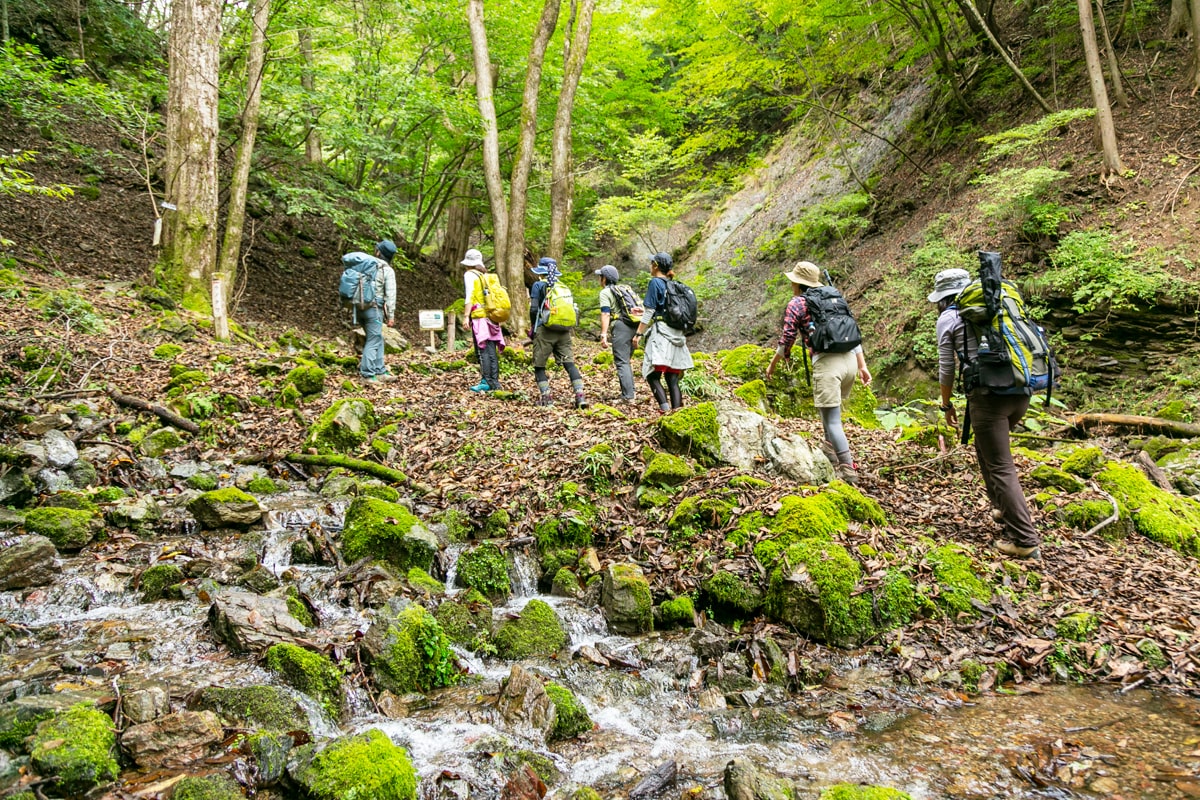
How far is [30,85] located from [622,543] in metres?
12.9

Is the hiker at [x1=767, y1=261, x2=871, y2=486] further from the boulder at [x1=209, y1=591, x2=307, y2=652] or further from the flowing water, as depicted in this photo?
the boulder at [x1=209, y1=591, x2=307, y2=652]

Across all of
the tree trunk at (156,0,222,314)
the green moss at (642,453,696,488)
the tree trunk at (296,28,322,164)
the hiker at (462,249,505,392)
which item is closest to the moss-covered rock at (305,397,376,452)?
the hiker at (462,249,505,392)

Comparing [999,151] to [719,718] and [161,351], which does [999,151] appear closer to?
[719,718]

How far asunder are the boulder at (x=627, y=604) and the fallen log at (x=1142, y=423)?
8.13m

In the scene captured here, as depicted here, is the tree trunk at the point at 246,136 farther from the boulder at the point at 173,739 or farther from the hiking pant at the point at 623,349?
the boulder at the point at 173,739

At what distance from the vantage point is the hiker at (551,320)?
850 centimetres

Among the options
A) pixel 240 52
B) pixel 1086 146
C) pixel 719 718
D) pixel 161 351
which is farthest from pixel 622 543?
pixel 240 52

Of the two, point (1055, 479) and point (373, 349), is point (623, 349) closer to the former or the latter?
point (373, 349)

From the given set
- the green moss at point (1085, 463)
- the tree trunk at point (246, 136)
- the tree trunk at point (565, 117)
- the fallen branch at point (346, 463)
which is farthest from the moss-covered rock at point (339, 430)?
the tree trunk at point (565, 117)

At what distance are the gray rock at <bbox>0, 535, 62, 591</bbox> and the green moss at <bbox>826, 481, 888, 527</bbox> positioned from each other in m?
5.71

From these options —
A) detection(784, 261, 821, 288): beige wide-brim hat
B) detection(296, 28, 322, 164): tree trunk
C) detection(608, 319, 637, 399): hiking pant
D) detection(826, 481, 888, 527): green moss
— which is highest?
detection(296, 28, 322, 164): tree trunk

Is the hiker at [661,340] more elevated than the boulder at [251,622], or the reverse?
the hiker at [661,340]

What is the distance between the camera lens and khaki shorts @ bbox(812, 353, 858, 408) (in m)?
6.39

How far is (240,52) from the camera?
13.3 m
